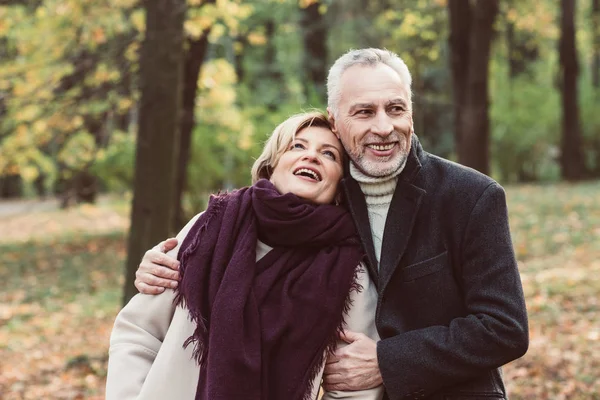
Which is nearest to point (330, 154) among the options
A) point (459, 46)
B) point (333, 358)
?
point (333, 358)

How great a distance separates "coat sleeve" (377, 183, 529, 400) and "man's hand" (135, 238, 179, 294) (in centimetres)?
85

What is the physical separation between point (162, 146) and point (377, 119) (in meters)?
3.87

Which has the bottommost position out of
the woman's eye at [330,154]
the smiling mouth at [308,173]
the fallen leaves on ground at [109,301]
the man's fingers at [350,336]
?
the fallen leaves on ground at [109,301]

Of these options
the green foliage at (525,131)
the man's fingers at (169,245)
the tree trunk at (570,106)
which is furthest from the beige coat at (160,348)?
the green foliage at (525,131)

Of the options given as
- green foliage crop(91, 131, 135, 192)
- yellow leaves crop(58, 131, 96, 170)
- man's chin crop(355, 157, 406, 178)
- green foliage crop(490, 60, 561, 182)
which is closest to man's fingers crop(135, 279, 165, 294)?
man's chin crop(355, 157, 406, 178)

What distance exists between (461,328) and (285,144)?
1000 mm

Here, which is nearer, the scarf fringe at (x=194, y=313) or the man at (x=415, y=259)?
the man at (x=415, y=259)

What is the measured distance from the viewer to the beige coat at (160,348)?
264 cm

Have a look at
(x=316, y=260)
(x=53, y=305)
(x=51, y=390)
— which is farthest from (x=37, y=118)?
(x=316, y=260)

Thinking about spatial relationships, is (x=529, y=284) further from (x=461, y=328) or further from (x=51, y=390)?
(x=461, y=328)

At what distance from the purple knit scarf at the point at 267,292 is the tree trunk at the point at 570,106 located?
1870cm

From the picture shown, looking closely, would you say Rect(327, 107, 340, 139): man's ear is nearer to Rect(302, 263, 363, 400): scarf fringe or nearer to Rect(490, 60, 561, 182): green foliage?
Rect(302, 263, 363, 400): scarf fringe

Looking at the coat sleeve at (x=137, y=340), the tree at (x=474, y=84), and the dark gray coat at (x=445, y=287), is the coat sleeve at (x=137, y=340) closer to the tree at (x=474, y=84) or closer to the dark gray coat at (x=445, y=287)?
the dark gray coat at (x=445, y=287)

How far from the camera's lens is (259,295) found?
260 centimetres
